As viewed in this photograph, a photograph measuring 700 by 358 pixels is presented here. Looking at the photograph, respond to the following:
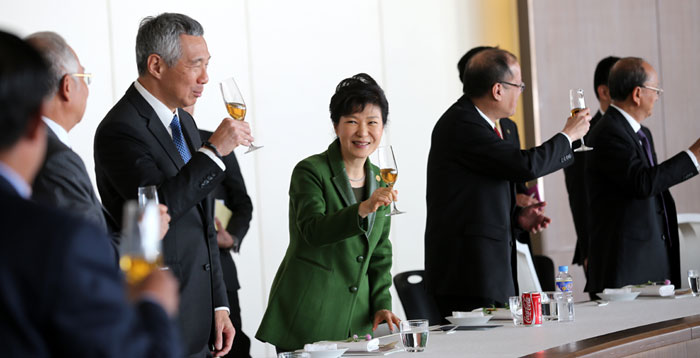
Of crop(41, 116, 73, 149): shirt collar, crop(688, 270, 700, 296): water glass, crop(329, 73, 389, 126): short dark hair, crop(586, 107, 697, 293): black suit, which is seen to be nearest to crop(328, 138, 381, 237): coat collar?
crop(329, 73, 389, 126): short dark hair

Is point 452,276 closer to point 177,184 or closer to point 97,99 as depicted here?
point 177,184

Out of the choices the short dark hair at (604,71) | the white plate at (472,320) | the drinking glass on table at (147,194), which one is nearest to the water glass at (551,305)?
the white plate at (472,320)

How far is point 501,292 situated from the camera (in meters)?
A: 3.60

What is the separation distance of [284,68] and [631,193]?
221 centimetres

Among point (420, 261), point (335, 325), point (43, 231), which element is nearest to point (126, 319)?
point (43, 231)

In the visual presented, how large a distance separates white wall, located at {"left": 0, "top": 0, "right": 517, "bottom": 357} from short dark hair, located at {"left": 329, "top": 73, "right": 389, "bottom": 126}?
1.90 metres

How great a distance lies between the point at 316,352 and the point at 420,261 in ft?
12.2

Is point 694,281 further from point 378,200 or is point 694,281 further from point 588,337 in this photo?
point 378,200

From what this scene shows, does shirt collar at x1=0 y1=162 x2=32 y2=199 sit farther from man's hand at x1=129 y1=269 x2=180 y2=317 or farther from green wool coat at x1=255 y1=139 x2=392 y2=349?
green wool coat at x1=255 y1=139 x2=392 y2=349

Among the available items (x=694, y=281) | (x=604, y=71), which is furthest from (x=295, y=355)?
(x=604, y=71)

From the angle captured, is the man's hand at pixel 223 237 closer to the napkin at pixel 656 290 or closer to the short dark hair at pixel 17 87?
the napkin at pixel 656 290

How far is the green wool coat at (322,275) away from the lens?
3.01 m

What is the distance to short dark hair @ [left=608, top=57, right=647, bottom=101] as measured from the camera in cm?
423

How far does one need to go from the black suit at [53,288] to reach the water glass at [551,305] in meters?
1.95
